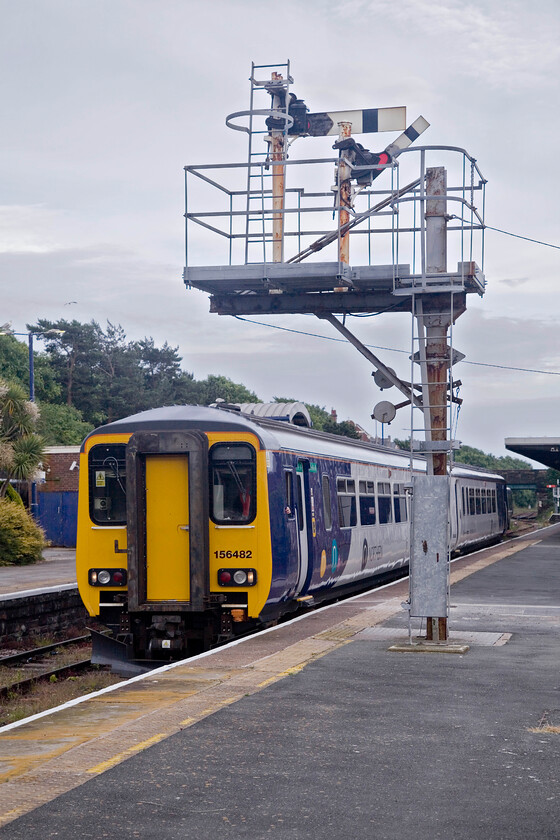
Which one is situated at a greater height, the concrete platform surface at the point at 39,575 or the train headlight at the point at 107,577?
the train headlight at the point at 107,577

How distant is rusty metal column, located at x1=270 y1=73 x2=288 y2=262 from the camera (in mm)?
17891

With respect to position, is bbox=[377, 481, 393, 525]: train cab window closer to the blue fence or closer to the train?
the train

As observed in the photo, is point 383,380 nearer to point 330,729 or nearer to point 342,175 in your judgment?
point 342,175

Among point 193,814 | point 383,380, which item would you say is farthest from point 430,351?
point 193,814

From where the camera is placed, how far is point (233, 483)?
41.5ft

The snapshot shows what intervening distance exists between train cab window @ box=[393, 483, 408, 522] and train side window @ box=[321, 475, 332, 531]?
6375 mm

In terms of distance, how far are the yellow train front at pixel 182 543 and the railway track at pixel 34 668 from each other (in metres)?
1.08

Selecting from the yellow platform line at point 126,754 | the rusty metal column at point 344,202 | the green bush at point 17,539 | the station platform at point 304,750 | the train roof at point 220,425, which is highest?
the rusty metal column at point 344,202

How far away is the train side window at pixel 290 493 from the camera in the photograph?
13.7 metres

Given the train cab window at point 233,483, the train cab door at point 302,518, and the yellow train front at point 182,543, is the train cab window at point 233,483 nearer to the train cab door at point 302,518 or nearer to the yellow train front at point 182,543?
the yellow train front at point 182,543

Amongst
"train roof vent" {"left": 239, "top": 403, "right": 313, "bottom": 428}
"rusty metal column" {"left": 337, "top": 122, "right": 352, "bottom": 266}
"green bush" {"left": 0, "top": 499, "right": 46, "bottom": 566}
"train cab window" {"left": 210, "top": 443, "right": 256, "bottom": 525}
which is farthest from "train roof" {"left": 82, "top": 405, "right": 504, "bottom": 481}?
"green bush" {"left": 0, "top": 499, "right": 46, "bottom": 566}

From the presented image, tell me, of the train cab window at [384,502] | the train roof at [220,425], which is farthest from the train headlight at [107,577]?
the train cab window at [384,502]

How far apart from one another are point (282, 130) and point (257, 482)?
28.3 feet

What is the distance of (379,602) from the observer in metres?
16.7
